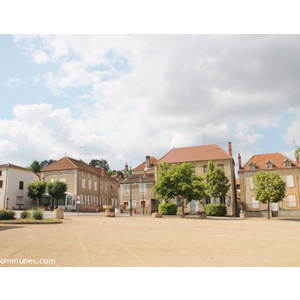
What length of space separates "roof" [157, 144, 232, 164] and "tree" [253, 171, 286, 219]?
10960mm

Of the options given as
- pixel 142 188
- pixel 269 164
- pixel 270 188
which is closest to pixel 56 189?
pixel 142 188

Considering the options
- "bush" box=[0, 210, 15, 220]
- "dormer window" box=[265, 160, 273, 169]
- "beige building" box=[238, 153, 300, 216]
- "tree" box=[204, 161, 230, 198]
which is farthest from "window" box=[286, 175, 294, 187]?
"bush" box=[0, 210, 15, 220]

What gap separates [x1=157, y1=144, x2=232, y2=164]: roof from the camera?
4472 centimetres

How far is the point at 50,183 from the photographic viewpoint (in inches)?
1768

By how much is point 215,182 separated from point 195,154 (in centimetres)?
751

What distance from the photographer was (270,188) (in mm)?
32188

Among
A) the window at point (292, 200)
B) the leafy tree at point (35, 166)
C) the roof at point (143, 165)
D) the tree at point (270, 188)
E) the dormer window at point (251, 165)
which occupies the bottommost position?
the window at point (292, 200)

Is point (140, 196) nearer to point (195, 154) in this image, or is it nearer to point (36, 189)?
point (195, 154)

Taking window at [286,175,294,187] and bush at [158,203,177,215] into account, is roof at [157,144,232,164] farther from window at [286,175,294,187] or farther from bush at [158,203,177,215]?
bush at [158,203,177,215]

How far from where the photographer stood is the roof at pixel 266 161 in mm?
43250

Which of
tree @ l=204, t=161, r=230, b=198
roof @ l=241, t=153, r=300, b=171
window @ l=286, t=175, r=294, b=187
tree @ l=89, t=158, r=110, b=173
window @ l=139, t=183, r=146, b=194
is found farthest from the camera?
tree @ l=89, t=158, r=110, b=173

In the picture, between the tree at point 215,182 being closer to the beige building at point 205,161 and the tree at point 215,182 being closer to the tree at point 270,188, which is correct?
the beige building at point 205,161

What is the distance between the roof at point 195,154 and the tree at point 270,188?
11.0 meters

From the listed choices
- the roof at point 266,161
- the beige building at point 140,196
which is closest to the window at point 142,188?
the beige building at point 140,196
